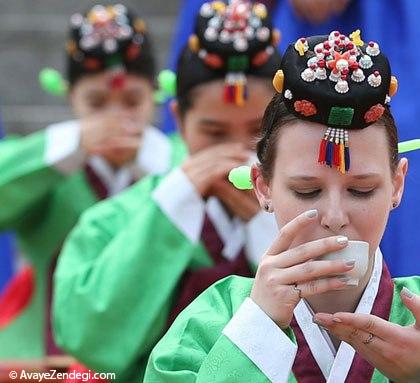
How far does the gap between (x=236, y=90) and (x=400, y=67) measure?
0.43 meters

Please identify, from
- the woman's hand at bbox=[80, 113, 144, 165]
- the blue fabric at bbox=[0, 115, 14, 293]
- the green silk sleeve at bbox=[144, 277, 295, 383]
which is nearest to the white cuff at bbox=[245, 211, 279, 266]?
the green silk sleeve at bbox=[144, 277, 295, 383]

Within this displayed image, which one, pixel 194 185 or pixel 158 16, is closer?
pixel 194 185

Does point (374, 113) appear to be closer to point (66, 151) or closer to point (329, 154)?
point (329, 154)

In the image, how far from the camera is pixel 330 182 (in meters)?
1.77

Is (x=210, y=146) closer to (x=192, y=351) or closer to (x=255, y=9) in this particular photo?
(x=255, y=9)

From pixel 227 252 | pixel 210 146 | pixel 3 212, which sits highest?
pixel 210 146

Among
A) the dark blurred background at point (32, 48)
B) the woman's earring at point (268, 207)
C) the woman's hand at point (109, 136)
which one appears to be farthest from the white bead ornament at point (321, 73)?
the dark blurred background at point (32, 48)

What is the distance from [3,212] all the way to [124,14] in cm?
71

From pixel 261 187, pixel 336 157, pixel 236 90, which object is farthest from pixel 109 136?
pixel 336 157

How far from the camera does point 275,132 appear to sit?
1900 millimetres

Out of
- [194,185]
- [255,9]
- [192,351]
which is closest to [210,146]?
[194,185]

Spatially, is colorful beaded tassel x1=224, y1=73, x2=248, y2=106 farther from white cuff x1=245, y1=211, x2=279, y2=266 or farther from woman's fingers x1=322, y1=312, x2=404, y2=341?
woman's fingers x1=322, y1=312, x2=404, y2=341

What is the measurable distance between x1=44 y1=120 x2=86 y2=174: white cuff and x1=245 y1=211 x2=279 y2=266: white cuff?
36.5 inches

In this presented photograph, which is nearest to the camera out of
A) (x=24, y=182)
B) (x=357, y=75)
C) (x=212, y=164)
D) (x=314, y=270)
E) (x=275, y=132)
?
(x=314, y=270)
